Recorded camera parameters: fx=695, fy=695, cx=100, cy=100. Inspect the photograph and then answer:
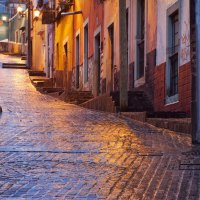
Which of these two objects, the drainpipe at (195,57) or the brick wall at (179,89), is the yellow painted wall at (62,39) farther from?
the drainpipe at (195,57)

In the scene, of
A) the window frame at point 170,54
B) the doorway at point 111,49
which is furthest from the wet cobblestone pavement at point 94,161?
the doorway at point 111,49

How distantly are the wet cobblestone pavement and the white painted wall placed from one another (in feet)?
5.91

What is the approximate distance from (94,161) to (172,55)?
282 inches

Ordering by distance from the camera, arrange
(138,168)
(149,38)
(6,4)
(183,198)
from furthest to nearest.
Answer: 1. (6,4)
2. (149,38)
3. (138,168)
4. (183,198)

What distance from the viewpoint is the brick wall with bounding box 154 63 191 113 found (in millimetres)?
13281

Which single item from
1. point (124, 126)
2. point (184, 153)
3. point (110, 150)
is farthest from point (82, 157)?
point (124, 126)

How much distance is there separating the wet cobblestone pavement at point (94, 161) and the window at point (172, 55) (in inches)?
64.9

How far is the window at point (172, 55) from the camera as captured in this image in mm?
14836

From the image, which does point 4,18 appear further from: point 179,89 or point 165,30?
point 179,89

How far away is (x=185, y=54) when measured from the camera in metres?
13.6

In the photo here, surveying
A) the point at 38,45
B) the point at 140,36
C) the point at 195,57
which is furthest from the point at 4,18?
the point at 195,57

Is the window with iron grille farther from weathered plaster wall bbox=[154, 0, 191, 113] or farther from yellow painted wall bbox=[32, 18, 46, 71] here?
yellow painted wall bbox=[32, 18, 46, 71]

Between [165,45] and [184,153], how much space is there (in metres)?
6.79

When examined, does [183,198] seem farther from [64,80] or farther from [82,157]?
[64,80]
